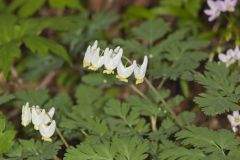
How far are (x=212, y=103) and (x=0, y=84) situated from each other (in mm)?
3062

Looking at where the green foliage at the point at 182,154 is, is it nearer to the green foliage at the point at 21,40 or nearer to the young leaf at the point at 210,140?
the young leaf at the point at 210,140

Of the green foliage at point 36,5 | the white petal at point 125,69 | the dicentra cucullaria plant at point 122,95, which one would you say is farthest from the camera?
the green foliage at point 36,5

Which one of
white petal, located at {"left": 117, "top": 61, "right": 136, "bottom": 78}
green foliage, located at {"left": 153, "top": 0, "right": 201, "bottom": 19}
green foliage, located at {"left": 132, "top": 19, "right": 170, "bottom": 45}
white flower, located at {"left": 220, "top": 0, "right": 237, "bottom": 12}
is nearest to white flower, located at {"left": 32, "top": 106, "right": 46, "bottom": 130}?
white petal, located at {"left": 117, "top": 61, "right": 136, "bottom": 78}

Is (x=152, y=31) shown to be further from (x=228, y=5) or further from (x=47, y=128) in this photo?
(x=47, y=128)

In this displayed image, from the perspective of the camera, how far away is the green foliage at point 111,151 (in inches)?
103

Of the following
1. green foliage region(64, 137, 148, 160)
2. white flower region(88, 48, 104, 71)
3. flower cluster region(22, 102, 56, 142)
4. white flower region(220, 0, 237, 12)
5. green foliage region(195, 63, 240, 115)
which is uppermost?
white flower region(220, 0, 237, 12)

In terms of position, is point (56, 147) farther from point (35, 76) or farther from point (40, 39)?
point (35, 76)

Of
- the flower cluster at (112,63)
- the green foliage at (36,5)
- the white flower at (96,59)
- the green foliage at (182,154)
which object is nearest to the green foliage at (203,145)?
the green foliage at (182,154)

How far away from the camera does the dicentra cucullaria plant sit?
268 centimetres

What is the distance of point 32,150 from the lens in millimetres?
2891

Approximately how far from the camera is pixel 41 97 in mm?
3414

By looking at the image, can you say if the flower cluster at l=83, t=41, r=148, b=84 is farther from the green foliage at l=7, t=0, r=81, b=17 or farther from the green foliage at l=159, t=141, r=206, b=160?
the green foliage at l=7, t=0, r=81, b=17

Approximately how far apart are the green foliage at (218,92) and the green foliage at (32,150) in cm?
92

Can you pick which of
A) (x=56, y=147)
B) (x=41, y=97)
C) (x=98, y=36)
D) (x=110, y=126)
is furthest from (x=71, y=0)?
(x=56, y=147)
